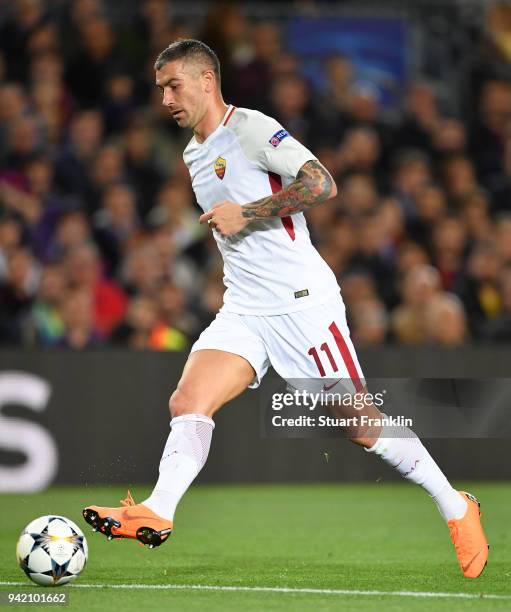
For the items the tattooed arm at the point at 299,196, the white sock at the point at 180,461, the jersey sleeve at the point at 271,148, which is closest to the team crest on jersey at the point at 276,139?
the jersey sleeve at the point at 271,148

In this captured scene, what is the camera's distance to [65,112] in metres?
14.5

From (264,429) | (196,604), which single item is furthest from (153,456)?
(196,604)

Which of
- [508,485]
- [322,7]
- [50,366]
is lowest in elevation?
[508,485]

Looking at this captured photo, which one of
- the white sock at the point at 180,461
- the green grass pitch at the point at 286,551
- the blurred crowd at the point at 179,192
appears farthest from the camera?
the blurred crowd at the point at 179,192

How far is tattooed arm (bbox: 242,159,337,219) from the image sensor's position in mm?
6703

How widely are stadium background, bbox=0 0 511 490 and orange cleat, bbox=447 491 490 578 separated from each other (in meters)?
5.11

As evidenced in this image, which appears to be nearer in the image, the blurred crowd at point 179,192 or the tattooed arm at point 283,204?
the tattooed arm at point 283,204

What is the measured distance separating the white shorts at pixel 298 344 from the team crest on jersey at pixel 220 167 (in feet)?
2.31

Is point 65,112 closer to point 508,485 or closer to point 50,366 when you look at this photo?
point 50,366

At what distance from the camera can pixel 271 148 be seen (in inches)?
269

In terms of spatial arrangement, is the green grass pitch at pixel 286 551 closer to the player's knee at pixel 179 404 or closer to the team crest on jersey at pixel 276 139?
the player's knee at pixel 179 404

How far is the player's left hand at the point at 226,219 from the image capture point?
669 cm

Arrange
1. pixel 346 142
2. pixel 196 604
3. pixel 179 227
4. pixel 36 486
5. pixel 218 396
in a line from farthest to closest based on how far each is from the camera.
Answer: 1. pixel 346 142
2. pixel 179 227
3. pixel 36 486
4. pixel 218 396
5. pixel 196 604

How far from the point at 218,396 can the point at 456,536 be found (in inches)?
53.8
